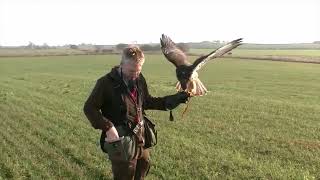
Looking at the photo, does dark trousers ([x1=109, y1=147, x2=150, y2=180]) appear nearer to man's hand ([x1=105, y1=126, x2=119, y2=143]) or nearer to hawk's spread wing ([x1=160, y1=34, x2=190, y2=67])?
man's hand ([x1=105, y1=126, x2=119, y2=143])

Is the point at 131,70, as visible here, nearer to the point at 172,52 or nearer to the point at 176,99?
the point at 172,52

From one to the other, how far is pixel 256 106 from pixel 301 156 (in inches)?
357

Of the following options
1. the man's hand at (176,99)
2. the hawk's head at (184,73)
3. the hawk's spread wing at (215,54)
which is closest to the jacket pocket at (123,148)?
the man's hand at (176,99)

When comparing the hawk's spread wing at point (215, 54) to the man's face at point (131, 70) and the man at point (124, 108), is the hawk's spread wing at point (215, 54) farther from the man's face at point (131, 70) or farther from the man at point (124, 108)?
the man's face at point (131, 70)

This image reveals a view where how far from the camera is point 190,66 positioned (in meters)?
4.76

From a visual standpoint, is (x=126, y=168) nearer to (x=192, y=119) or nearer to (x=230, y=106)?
(x=192, y=119)

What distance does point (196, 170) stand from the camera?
9203 mm

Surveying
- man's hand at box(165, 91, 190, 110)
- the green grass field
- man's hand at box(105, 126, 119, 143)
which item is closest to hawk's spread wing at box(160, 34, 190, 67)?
man's hand at box(165, 91, 190, 110)

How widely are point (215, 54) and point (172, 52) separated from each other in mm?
515

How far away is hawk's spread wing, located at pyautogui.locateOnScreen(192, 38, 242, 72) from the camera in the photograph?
4695 millimetres

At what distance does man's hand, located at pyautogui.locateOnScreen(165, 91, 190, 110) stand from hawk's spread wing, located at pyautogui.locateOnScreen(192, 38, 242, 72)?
1.54 ft

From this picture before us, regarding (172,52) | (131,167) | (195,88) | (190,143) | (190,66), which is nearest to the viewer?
(190,66)

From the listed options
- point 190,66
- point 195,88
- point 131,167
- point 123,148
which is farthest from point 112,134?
point 190,66

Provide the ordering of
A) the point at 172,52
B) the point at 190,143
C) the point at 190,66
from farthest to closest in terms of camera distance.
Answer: the point at 190,143 → the point at 172,52 → the point at 190,66
